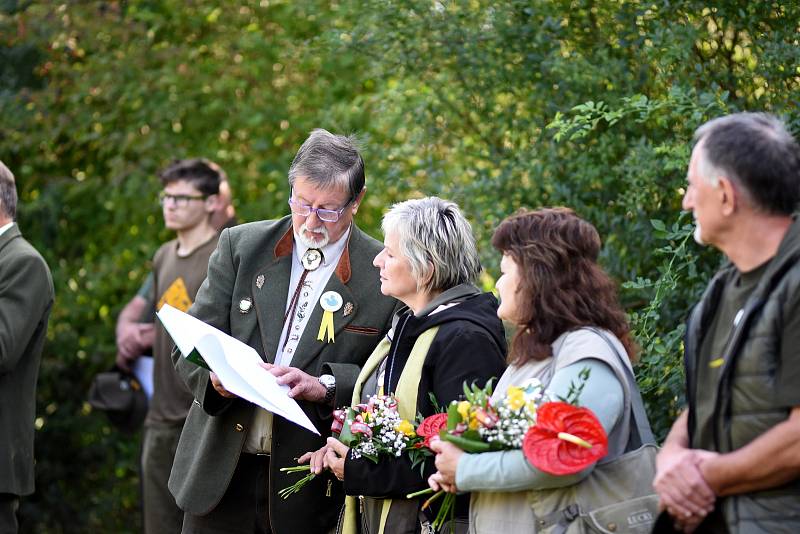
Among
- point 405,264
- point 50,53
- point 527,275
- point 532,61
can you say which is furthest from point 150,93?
point 527,275

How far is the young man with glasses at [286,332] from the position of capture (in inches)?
161

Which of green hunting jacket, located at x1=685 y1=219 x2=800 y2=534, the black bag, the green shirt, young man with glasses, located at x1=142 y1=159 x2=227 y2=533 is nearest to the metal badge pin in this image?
the green shirt

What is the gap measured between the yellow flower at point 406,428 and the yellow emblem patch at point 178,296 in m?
2.98

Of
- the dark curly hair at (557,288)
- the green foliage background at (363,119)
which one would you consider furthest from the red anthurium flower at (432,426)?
the green foliage background at (363,119)

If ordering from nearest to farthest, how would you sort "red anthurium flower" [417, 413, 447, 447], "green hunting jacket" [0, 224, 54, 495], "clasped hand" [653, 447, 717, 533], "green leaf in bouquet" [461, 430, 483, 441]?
"clasped hand" [653, 447, 717, 533], "green leaf in bouquet" [461, 430, 483, 441], "red anthurium flower" [417, 413, 447, 447], "green hunting jacket" [0, 224, 54, 495]

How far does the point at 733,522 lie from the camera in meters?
2.62

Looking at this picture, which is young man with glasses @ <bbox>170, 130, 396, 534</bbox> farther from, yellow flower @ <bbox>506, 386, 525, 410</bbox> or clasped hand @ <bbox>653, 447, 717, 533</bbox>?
clasped hand @ <bbox>653, 447, 717, 533</bbox>

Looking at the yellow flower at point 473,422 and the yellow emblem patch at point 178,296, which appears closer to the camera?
the yellow flower at point 473,422

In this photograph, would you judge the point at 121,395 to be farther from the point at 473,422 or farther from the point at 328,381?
the point at 473,422

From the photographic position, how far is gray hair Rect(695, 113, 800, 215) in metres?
2.61

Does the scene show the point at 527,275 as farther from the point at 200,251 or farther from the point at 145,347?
the point at 145,347

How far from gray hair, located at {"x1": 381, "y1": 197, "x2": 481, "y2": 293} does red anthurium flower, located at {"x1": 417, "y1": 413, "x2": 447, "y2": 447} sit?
0.56m

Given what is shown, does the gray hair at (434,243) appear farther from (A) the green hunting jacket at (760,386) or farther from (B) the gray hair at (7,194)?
(B) the gray hair at (7,194)

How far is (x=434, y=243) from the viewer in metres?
3.73
